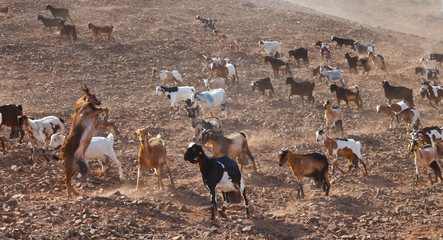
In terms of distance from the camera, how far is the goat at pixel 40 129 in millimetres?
13094

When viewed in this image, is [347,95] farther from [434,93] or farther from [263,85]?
[434,93]

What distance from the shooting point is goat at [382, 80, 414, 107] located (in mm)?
20578

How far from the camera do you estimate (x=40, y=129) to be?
1323cm

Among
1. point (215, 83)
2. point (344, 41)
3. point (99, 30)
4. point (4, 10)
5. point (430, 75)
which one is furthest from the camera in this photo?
point (4, 10)

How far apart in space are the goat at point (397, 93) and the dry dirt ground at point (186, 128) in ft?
2.24

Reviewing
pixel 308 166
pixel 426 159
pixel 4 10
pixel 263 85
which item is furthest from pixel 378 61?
pixel 4 10

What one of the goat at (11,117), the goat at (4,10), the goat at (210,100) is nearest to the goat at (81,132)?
the goat at (11,117)

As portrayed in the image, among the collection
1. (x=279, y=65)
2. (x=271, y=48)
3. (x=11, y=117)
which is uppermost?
(x=271, y=48)

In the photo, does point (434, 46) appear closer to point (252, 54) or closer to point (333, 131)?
point (252, 54)

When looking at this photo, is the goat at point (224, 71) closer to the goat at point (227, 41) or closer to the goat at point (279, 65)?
the goat at point (279, 65)

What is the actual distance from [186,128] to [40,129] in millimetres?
5308

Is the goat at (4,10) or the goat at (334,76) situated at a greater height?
the goat at (4,10)

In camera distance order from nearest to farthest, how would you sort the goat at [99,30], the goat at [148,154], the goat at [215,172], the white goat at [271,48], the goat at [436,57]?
1. the goat at [215,172]
2. the goat at [148,154]
3. the goat at [99,30]
4. the white goat at [271,48]
5. the goat at [436,57]

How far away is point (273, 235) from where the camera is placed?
8.38m
